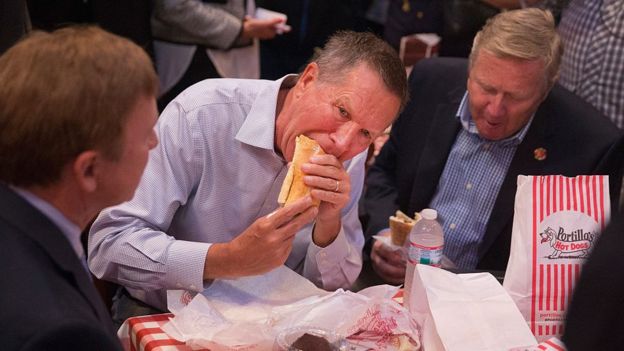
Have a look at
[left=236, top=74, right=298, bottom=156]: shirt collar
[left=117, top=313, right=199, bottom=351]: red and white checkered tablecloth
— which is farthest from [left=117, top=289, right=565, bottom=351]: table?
[left=236, top=74, right=298, bottom=156]: shirt collar

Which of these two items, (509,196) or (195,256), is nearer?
(195,256)

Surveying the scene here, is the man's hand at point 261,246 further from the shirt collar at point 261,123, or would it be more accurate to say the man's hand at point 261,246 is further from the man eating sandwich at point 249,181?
the shirt collar at point 261,123

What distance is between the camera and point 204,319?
1.93 m

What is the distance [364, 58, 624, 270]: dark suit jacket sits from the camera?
2.75m

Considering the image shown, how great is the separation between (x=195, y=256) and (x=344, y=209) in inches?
22.9

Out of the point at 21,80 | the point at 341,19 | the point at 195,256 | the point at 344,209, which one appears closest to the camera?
the point at 21,80

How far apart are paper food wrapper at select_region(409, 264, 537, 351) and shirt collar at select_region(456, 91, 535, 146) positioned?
2.74 ft

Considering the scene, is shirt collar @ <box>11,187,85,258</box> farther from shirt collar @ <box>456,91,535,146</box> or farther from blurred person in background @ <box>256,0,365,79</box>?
blurred person in background @ <box>256,0,365,79</box>

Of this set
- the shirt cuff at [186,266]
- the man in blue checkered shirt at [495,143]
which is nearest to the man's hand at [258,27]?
the man in blue checkered shirt at [495,143]

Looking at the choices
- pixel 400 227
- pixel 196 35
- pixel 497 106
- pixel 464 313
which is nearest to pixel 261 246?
pixel 464 313

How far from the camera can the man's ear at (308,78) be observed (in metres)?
2.23

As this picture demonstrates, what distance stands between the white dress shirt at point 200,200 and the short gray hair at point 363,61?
0.62ft

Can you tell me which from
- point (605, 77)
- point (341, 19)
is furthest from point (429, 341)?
point (341, 19)

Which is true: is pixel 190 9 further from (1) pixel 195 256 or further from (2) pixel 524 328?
(2) pixel 524 328
